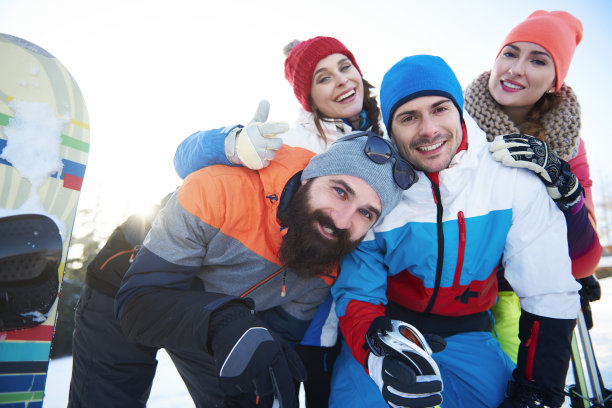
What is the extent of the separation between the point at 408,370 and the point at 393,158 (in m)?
1.06

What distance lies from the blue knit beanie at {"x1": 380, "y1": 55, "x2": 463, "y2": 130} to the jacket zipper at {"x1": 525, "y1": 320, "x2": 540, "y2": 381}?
3.92ft

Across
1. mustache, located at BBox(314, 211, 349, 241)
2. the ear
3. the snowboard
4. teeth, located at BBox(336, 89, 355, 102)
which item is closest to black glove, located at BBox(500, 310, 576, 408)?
mustache, located at BBox(314, 211, 349, 241)

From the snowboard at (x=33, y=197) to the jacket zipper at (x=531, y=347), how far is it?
8.36 feet

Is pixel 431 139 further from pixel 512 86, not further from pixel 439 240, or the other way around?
pixel 512 86

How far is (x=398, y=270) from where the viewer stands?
1.93 m

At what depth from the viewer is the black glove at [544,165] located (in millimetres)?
1714

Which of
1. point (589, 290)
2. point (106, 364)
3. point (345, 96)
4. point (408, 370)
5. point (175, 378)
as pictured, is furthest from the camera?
point (175, 378)

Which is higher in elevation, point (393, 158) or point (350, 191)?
point (393, 158)

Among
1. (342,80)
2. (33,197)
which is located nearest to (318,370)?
(33,197)

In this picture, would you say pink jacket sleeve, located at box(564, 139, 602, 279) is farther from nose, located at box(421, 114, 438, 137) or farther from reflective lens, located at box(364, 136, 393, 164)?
reflective lens, located at box(364, 136, 393, 164)

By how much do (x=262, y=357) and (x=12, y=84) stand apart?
2034mm

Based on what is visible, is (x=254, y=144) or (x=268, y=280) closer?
(x=254, y=144)

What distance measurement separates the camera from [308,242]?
1.76 meters

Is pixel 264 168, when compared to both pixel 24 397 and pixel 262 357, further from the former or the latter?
pixel 24 397
